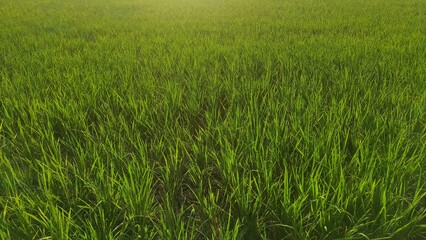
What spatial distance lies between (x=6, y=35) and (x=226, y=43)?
9.59 ft

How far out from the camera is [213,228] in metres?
0.88

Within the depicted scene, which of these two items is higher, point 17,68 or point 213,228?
point 17,68

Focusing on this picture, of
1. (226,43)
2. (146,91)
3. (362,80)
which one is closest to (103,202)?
(146,91)

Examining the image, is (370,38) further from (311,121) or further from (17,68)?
(17,68)

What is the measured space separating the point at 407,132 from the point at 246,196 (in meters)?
0.79

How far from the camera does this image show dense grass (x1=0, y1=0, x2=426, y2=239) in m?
0.90

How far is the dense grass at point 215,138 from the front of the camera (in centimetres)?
90

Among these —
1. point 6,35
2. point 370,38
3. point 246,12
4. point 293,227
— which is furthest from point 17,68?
point 246,12

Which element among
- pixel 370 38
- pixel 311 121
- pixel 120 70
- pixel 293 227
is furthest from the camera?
pixel 370 38

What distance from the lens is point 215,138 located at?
137 centimetres

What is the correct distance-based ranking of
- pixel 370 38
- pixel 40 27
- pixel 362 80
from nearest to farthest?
pixel 362 80 < pixel 370 38 < pixel 40 27

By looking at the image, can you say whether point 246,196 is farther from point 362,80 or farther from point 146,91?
point 362,80

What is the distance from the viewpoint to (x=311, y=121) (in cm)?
136

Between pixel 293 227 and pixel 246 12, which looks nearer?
pixel 293 227
